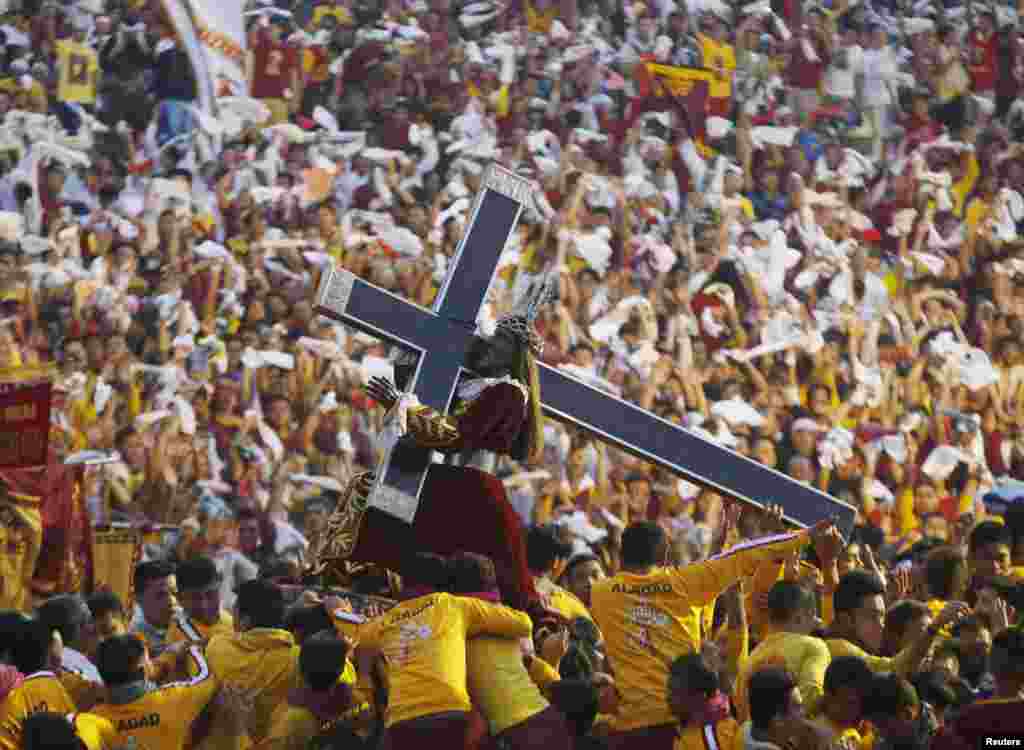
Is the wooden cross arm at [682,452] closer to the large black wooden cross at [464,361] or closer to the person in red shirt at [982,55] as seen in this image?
the large black wooden cross at [464,361]

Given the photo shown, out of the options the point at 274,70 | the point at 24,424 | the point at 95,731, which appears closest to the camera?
the point at 95,731

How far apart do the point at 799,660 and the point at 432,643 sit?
123 centimetres

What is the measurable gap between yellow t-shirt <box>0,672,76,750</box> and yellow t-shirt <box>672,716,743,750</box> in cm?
185

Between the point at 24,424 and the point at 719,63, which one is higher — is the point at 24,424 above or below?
above

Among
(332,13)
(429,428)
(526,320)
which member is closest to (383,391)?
(429,428)

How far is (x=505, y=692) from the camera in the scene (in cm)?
667

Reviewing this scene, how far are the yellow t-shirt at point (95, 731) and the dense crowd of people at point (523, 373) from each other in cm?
2

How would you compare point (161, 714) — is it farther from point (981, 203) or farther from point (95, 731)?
point (981, 203)

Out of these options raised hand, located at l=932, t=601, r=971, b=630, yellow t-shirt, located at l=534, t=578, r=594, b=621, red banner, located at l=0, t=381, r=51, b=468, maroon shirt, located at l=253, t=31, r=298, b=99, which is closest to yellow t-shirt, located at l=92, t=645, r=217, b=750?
yellow t-shirt, located at l=534, t=578, r=594, b=621

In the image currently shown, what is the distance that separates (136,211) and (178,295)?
151cm

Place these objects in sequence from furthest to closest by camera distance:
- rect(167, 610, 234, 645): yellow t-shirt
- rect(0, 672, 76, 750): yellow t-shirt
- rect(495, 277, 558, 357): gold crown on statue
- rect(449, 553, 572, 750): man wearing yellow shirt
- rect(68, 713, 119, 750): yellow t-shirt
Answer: rect(167, 610, 234, 645): yellow t-shirt
rect(495, 277, 558, 357): gold crown on statue
rect(449, 553, 572, 750): man wearing yellow shirt
rect(0, 672, 76, 750): yellow t-shirt
rect(68, 713, 119, 750): yellow t-shirt

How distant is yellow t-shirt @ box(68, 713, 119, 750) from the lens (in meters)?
6.18

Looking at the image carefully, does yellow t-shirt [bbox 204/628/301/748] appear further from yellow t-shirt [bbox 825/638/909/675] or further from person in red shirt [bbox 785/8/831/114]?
person in red shirt [bbox 785/8/831/114]

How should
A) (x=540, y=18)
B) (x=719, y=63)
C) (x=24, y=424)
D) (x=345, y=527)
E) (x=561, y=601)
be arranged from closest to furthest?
1. (x=345, y=527)
2. (x=561, y=601)
3. (x=24, y=424)
4. (x=540, y=18)
5. (x=719, y=63)
